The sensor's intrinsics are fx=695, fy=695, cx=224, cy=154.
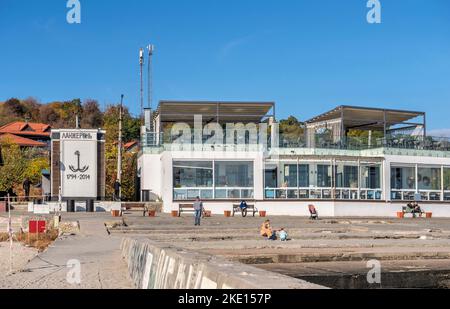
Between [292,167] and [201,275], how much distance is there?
1537 inches

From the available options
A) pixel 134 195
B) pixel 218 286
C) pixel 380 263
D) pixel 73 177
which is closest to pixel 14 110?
pixel 134 195

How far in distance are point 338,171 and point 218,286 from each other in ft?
133

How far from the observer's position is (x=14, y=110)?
143875mm

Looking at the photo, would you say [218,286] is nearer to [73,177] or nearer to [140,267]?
[140,267]

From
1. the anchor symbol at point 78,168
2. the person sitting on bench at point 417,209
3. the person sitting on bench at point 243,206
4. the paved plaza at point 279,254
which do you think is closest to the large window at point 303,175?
the person sitting on bench at point 243,206

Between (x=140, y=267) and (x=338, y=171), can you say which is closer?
(x=140, y=267)

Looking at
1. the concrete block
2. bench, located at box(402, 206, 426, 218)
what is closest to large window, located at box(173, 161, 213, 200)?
bench, located at box(402, 206, 426, 218)

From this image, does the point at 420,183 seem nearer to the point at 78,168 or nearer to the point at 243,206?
the point at 243,206

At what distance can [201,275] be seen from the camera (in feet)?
24.7

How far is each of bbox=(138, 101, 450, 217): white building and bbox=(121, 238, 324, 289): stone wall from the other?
33.1 metres

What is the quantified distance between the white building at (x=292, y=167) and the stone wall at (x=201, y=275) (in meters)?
33.1

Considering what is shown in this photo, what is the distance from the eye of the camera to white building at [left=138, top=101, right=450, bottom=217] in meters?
45.2

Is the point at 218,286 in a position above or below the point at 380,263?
above
